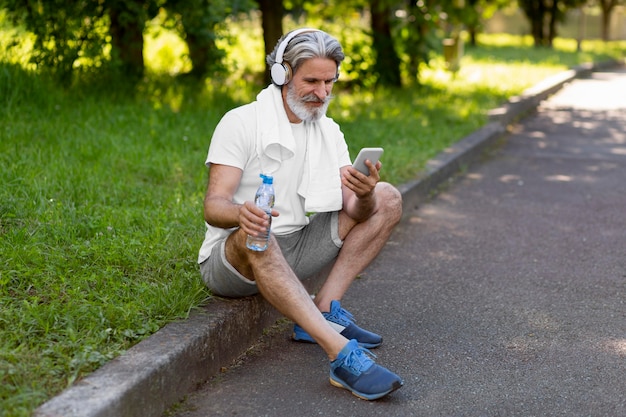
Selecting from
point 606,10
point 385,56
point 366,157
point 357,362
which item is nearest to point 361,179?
point 366,157

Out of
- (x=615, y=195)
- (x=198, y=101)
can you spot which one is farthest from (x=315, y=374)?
(x=198, y=101)

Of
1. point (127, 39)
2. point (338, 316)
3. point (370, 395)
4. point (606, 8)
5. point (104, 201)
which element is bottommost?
point (370, 395)

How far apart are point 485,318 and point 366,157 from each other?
1302 mm

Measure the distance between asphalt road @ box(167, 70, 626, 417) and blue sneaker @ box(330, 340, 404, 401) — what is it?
6 centimetres

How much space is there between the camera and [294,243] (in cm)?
460

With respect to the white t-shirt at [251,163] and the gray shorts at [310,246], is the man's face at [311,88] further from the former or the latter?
the gray shorts at [310,246]

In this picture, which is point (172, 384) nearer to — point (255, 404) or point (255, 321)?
point (255, 404)

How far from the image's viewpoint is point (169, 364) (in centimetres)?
373

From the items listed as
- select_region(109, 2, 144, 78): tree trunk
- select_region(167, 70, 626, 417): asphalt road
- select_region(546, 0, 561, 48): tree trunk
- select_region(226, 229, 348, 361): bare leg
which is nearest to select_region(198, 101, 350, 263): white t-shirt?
select_region(226, 229, 348, 361): bare leg

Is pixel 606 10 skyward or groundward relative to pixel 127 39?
groundward

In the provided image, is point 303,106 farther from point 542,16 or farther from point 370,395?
point 542,16

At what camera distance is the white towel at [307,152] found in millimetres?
4332

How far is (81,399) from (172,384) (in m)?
0.56

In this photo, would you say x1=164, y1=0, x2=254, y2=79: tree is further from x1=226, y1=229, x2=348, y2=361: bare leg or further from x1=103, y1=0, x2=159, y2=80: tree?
x1=226, y1=229, x2=348, y2=361: bare leg
